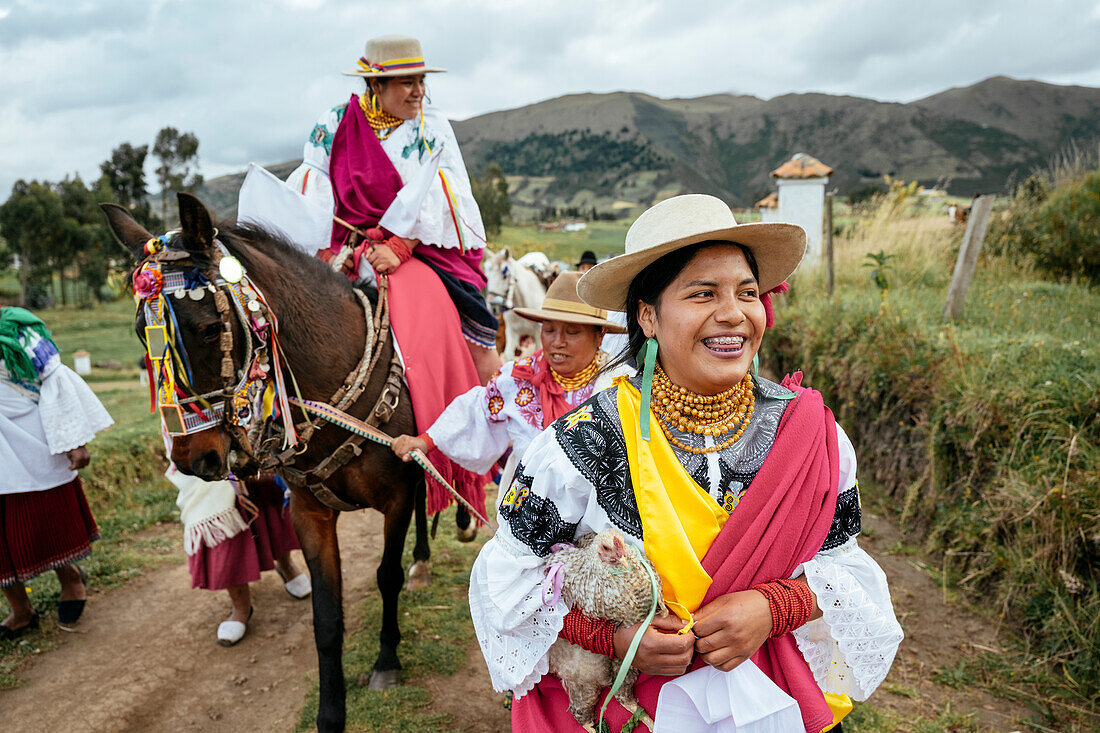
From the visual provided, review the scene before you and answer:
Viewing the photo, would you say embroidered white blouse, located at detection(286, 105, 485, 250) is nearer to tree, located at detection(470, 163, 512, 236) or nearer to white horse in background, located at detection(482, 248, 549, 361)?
white horse in background, located at detection(482, 248, 549, 361)

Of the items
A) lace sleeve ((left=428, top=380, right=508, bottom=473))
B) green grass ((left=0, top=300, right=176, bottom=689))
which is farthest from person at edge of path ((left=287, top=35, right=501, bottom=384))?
green grass ((left=0, top=300, right=176, bottom=689))

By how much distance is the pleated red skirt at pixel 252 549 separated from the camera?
406cm

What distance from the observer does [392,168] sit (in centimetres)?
363

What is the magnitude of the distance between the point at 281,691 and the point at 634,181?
Answer: 101m

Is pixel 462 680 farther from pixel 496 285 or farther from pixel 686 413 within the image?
pixel 496 285

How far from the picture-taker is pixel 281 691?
12.1 feet

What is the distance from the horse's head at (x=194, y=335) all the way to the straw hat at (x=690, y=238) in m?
1.50

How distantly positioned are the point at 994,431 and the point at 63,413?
19.3ft

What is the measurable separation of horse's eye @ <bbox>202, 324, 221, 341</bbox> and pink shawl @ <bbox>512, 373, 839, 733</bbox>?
1887 mm

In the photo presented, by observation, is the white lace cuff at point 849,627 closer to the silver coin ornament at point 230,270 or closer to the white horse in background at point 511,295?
the silver coin ornament at point 230,270

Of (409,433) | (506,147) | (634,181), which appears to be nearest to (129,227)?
(409,433)

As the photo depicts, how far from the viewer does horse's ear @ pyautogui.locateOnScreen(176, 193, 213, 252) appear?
8.03ft

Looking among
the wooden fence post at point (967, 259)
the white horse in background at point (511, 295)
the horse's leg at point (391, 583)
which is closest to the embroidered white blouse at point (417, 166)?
the horse's leg at point (391, 583)

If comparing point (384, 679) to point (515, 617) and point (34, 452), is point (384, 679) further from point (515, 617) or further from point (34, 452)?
point (34, 452)
